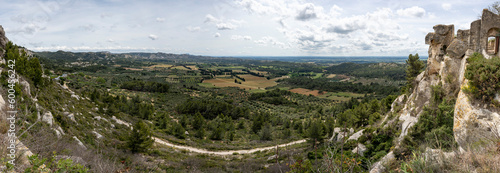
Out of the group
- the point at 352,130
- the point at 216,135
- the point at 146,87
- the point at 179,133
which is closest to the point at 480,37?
the point at 352,130

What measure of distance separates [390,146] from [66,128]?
1080 inches

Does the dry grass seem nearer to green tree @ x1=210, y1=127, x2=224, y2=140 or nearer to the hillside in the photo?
the hillside

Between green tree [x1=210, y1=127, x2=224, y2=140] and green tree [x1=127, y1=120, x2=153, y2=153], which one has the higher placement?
green tree [x1=127, y1=120, x2=153, y2=153]

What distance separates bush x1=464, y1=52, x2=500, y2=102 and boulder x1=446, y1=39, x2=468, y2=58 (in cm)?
424

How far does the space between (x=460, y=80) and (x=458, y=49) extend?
223 cm

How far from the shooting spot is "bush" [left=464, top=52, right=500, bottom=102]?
9867 mm

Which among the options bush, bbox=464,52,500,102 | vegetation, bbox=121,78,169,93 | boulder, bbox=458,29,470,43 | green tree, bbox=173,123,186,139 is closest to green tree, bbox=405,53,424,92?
boulder, bbox=458,29,470,43

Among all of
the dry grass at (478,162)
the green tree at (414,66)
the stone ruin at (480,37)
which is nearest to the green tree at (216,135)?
the green tree at (414,66)

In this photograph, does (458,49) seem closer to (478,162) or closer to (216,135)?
(478,162)

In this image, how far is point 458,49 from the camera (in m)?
14.6

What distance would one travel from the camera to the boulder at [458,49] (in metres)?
14.4

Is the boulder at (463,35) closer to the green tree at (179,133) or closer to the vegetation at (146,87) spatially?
the green tree at (179,133)

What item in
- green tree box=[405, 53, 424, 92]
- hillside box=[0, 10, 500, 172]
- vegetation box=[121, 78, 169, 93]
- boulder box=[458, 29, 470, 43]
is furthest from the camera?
vegetation box=[121, 78, 169, 93]

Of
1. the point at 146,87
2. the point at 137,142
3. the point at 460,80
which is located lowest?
the point at 146,87
